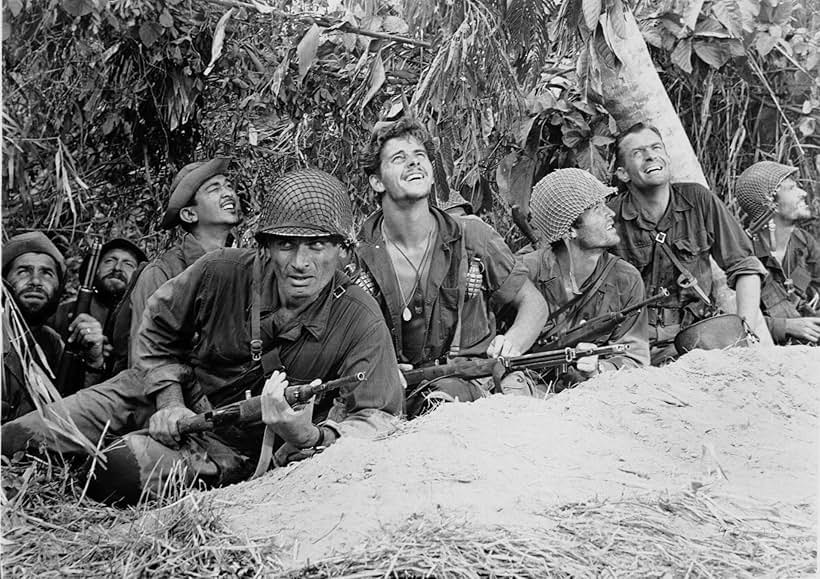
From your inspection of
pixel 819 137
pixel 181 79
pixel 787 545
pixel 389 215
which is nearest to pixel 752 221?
pixel 819 137

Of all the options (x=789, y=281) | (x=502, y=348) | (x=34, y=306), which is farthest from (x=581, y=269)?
(x=34, y=306)

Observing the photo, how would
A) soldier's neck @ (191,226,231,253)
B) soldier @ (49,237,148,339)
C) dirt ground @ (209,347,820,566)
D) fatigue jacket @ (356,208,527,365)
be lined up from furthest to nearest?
soldier @ (49,237,148,339) < soldier's neck @ (191,226,231,253) < fatigue jacket @ (356,208,527,365) < dirt ground @ (209,347,820,566)

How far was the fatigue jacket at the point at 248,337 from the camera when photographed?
5035mm

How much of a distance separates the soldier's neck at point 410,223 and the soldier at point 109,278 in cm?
188

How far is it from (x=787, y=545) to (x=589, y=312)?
10.4 ft

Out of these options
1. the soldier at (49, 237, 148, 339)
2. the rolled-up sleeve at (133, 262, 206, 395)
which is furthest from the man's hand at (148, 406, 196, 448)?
the soldier at (49, 237, 148, 339)

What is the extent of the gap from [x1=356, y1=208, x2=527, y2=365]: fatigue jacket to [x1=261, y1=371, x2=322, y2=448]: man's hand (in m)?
1.53

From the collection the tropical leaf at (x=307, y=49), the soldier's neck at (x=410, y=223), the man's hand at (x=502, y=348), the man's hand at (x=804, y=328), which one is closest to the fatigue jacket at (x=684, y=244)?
the man's hand at (x=804, y=328)

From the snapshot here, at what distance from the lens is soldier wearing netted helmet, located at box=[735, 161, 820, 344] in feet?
26.9

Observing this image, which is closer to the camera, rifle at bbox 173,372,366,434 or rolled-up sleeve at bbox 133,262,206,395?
rifle at bbox 173,372,366,434

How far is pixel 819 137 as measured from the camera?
9625 millimetres

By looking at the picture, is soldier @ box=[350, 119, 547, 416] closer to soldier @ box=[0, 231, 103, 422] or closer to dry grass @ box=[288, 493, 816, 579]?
soldier @ box=[0, 231, 103, 422]

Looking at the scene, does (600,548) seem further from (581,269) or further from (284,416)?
(581,269)

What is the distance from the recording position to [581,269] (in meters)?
6.88
